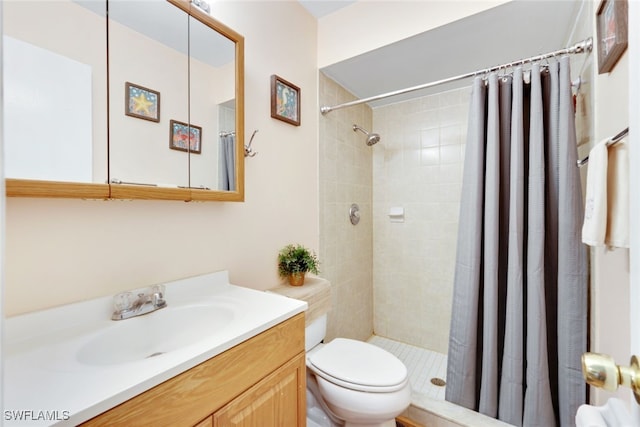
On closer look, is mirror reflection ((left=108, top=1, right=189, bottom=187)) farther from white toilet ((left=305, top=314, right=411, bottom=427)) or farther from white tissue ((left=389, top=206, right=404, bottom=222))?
white tissue ((left=389, top=206, right=404, bottom=222))

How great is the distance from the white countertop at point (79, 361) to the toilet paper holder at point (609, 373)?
73cm

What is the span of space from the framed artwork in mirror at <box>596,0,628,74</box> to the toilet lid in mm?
1395

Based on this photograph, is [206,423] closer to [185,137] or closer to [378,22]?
[185,137]

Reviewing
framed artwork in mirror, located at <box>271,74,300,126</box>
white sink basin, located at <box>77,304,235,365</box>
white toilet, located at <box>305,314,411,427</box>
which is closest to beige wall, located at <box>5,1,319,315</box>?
framed artwork in mirror, located at <box>271,74,300,126</box>

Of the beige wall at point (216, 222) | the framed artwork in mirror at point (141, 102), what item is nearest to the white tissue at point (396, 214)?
the beige wall at point (216, 222)

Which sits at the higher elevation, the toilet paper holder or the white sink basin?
the toilet paper holder

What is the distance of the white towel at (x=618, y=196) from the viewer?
70 cm

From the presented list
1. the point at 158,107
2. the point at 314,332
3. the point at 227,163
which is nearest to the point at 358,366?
the point at 314,332

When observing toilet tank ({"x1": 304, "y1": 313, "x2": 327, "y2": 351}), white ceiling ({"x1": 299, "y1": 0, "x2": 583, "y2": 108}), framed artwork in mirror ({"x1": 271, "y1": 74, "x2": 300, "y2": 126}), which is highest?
white ceiling ({"x1": 299, "y1": 0, "x2": 583, "y2": 108})

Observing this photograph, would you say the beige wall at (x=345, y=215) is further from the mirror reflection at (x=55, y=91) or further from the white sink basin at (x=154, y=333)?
the mirror reflection at (x=55, y=91)

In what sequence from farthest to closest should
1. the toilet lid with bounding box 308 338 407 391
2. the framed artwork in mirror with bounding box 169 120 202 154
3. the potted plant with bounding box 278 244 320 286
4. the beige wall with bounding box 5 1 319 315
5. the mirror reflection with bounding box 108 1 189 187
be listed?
1. the potted plant with bounding box 278 244 320 286
2. the toilet lid with bounding box 308 338 407 391
3. the framed artwork in mirror with bounding box 169 120 202 154
4. the mirror reflection with bounding box 108 1 189 187
5. the beige wall with bounding box 5 1 319 315

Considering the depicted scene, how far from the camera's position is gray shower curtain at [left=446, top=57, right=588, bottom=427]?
1.22 meters

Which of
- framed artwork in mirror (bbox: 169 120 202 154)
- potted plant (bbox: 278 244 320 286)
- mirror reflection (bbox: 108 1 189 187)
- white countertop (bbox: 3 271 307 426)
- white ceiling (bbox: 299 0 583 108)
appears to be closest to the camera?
white countertop (bbox: 3 271 307 426)

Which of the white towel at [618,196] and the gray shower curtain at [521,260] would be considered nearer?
the white towel at [618,196]
